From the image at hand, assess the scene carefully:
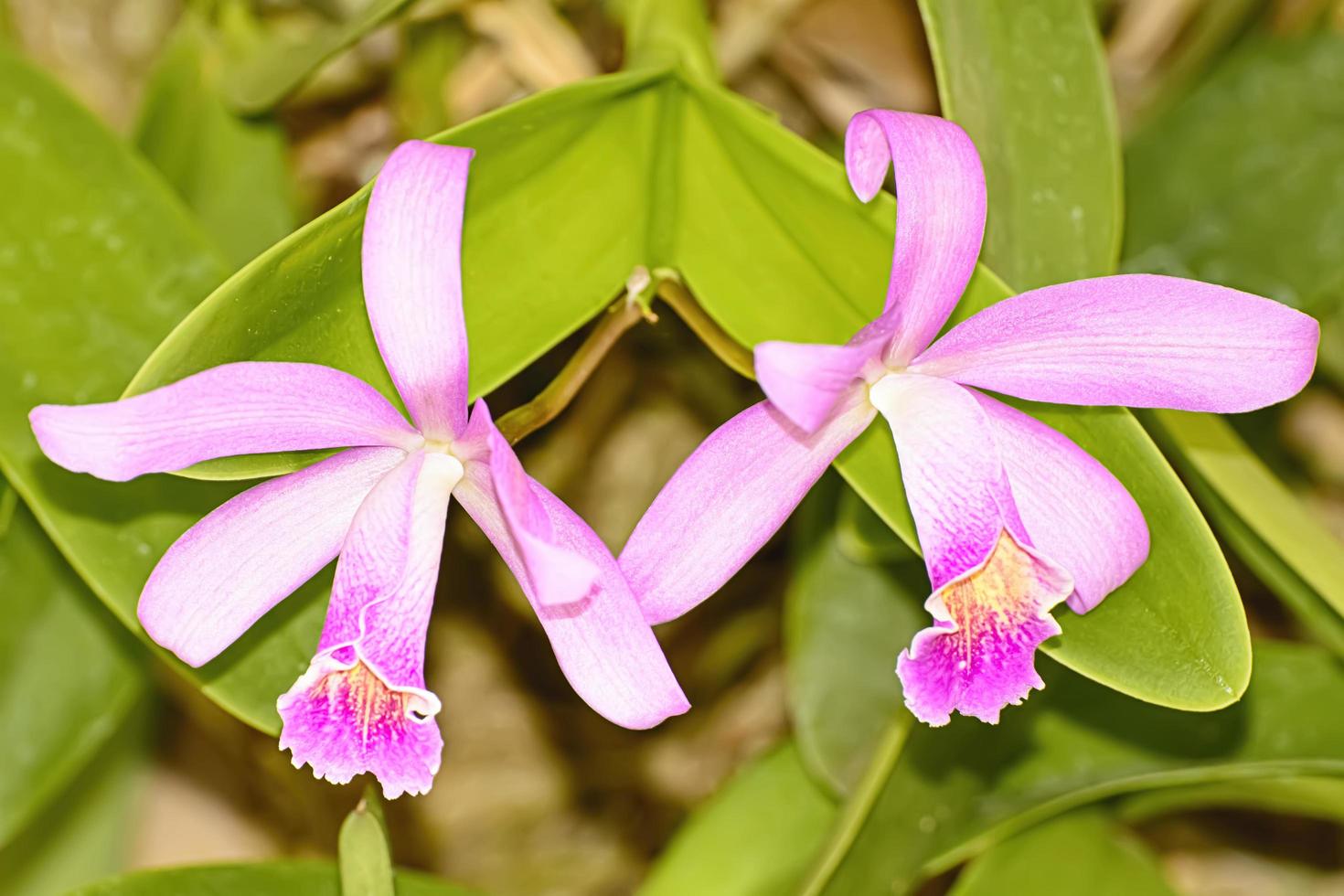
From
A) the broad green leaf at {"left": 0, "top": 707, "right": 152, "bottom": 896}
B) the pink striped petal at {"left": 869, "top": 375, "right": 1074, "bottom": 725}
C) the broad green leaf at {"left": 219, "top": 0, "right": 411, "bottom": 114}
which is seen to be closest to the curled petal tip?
the pink striped petal at {"left": 869, "top": 375, "right": 1074, "bottom": 725}

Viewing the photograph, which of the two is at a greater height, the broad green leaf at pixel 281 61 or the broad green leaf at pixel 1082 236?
the broad green leaf at pixel 281 61

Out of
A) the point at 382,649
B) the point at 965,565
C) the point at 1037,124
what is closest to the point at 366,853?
the point at 382,649

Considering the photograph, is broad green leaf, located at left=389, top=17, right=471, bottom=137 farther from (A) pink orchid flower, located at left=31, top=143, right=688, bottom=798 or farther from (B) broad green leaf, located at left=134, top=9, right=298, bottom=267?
(A) pink orchid flower, located at left=31, top=143, right=688, bottom=798

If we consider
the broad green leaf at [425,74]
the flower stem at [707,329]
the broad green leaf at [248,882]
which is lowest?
the broad green leaf at [248,882]

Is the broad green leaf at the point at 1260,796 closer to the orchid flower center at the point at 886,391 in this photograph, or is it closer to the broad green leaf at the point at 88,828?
the orchid flower center at the point at 886,391

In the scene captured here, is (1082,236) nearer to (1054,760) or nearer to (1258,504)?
(1258,504)

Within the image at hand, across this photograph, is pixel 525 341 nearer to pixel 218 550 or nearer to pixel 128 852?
pixel 218 550

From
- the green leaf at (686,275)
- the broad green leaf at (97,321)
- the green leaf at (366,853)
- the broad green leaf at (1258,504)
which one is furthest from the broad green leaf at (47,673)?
the broad green leaf at (1258,504)
